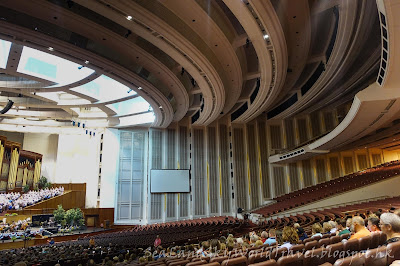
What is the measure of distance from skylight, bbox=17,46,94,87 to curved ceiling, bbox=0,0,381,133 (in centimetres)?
4

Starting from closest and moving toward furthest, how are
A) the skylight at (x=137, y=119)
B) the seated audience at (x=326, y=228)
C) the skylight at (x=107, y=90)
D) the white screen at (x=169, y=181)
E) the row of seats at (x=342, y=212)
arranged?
1. the seated audience at (x=326, y=228)
2. the row of seats at (x=342, y=212)
3. the skylight at (x=107, y=90)
4. the skylight at (x=137, y=119)
5. the white screen at (x=169, y=181)

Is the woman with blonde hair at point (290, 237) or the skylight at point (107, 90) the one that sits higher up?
the skylight at point (107, 90)

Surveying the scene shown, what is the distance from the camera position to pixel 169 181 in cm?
1817

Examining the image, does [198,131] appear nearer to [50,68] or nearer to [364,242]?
[50,68]

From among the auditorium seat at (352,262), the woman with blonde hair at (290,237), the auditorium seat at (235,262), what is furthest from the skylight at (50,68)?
the auditorium seat at (352,262)

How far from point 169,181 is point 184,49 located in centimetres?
1100

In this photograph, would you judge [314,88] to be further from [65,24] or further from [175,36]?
[65,24]

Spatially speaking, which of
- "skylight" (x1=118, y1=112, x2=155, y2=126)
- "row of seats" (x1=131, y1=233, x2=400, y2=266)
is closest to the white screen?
"skylight" (x1=118, y1=112, x2=155, y2=126)

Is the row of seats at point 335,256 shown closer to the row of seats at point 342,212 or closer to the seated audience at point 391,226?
the seated audience at point 391,226

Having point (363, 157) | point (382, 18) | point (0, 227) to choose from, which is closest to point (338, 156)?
point (363, 157)

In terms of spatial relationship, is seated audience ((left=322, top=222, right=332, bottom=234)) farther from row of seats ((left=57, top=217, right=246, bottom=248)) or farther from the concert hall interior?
row of seats ((left=57, top=217, right=246, bottom=248))

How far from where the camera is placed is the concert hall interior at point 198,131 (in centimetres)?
683

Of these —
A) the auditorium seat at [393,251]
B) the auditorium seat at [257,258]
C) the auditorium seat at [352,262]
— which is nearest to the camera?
the auditorium seat at [352,262]

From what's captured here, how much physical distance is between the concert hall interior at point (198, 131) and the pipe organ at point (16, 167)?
105 mm
